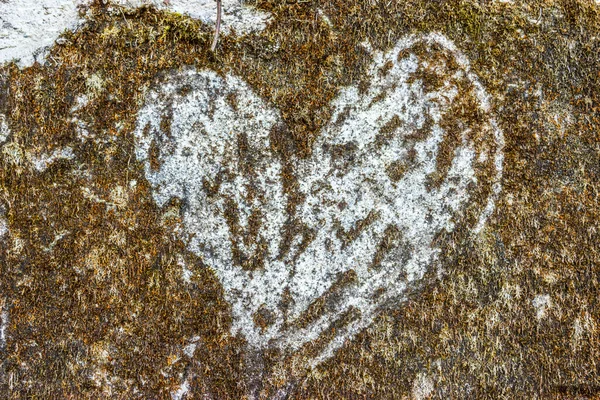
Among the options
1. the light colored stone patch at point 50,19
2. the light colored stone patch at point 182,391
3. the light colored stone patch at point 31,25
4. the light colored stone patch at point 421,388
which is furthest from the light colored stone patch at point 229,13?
the light colored stone patch at point 421,388

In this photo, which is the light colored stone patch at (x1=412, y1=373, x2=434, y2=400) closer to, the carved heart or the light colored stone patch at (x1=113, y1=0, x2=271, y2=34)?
the carved heart

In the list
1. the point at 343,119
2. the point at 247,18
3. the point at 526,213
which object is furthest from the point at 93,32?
the point at 526,213

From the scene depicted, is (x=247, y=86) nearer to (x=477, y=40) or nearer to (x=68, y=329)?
(x=477, y=40)

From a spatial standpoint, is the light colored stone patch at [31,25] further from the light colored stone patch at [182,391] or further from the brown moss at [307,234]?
the light colored stone patch at [182,391]

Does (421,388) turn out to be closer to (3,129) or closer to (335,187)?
(335,187)

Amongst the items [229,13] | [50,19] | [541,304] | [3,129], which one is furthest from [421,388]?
[50,19]
